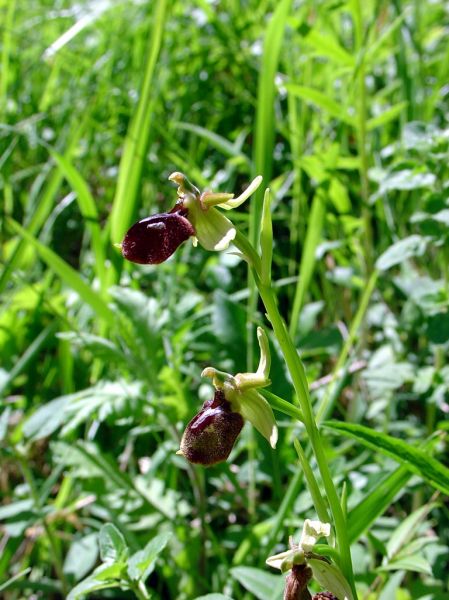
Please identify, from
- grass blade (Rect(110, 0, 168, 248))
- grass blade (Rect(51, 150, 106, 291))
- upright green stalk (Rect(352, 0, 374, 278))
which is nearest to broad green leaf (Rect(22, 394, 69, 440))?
grass blade (Rect(51, 150, 106, 291))

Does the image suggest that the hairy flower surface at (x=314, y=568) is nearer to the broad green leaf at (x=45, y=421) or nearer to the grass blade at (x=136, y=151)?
the broad green leaf at (x=45, y=421)

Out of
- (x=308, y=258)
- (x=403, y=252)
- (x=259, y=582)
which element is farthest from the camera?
(x=308, y=258)

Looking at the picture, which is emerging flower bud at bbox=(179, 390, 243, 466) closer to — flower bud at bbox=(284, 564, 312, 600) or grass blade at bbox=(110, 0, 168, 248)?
flower bud at bbox=(284, 564, 312, 600)

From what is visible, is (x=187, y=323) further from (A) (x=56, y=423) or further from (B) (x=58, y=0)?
(B) (x=58, y=0)

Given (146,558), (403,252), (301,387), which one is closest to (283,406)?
(301,387)

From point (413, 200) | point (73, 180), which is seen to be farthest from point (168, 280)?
point (413, 200)

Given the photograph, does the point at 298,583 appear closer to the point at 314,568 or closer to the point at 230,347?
the point at 314,568
